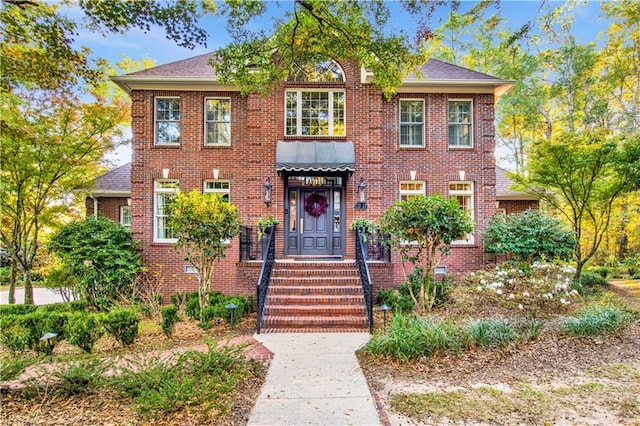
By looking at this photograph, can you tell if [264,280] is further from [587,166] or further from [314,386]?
[587,166]

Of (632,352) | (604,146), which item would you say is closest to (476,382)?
(632,352)

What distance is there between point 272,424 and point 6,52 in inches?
350

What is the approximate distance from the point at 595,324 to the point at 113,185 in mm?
15280

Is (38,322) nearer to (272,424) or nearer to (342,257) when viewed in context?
(272,424)

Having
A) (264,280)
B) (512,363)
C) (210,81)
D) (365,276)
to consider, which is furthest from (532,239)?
(210,81)

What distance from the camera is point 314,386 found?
172 inches

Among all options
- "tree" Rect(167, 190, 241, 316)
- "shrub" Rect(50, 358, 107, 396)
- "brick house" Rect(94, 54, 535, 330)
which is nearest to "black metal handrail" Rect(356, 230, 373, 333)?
"brick house" Rect(94, 54, 535, 330)

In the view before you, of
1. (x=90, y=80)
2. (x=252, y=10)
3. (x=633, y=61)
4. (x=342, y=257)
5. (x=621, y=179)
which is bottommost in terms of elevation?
(x=342, y=257)

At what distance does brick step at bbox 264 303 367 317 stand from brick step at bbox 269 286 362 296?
0.44 m

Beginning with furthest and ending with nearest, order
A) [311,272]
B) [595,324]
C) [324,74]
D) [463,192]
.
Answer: [463,192] → [324,74] → [311,272] → [595,324]

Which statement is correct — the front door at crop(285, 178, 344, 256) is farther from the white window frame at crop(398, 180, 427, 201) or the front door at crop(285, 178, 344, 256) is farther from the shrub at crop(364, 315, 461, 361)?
the shrub at crop(364, 315, 461, 361)

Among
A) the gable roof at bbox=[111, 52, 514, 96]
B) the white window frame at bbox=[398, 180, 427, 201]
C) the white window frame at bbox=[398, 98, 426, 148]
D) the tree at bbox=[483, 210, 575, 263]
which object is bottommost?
the tree at bbox=[483, 210, 575, 263]

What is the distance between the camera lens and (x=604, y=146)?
32.3 feet

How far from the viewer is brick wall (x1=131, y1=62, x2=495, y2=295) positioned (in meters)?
10.2
